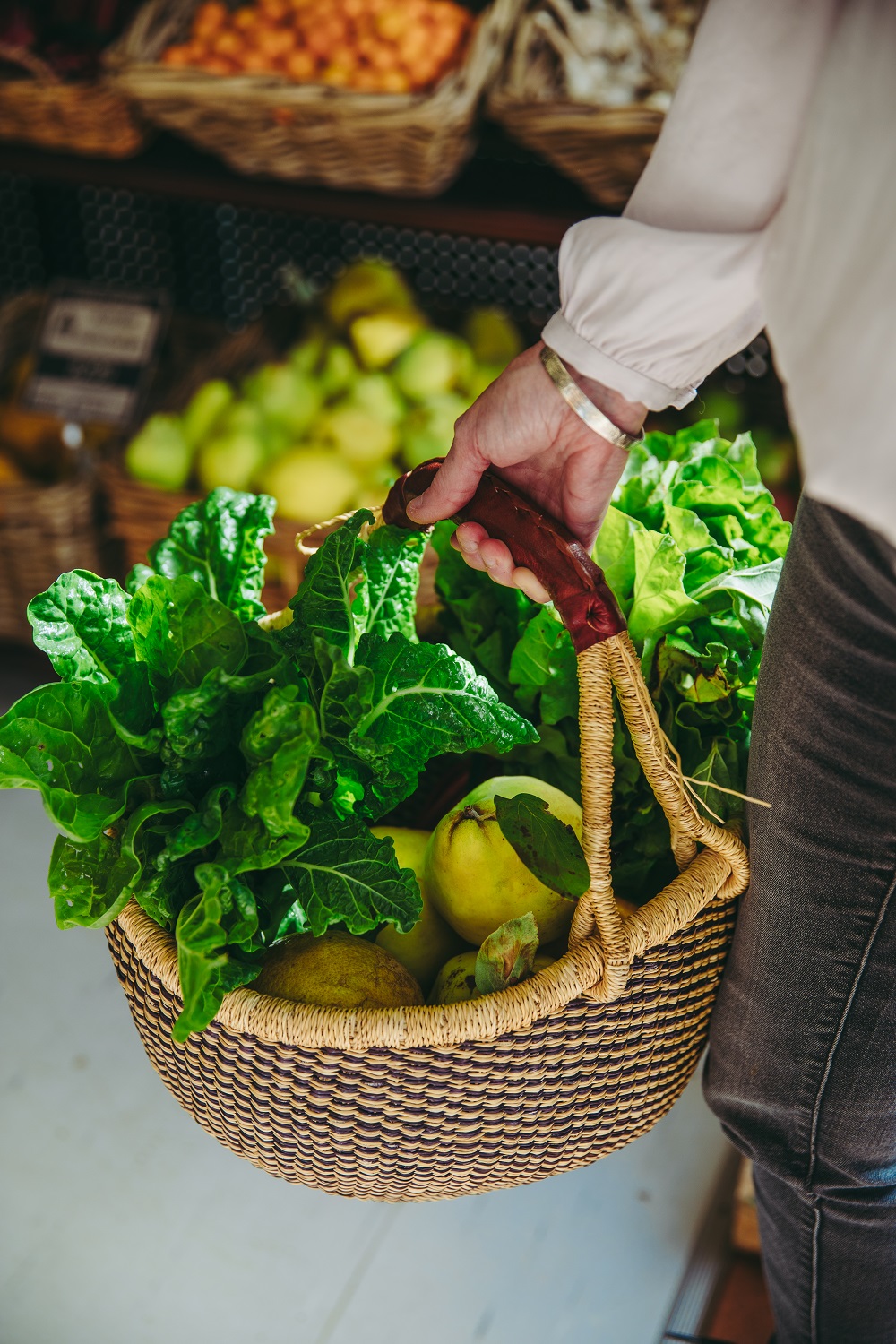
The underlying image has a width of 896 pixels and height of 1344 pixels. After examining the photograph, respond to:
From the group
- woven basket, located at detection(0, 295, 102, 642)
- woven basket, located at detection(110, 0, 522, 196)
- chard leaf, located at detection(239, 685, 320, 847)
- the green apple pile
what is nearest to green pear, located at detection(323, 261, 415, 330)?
the green apple pile

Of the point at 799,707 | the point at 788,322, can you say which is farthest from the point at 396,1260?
the point at 788,322

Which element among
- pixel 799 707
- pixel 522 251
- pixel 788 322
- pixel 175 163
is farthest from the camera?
pixel 522 251

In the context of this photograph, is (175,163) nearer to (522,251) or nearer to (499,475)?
(522,251)

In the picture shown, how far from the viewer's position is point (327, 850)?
0.72m

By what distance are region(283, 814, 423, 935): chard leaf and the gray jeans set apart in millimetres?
238

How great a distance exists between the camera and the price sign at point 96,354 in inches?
71.9

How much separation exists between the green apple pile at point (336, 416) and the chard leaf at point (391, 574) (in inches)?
29.8

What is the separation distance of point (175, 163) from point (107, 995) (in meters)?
1.27

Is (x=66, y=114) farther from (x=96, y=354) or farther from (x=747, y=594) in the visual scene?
(x=747, y=594)

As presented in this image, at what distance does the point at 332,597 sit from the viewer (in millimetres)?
782

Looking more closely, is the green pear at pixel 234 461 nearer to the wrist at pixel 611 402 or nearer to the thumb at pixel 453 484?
the thumb at pixel 453 484

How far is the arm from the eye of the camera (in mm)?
561

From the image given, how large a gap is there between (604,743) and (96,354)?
1.51m

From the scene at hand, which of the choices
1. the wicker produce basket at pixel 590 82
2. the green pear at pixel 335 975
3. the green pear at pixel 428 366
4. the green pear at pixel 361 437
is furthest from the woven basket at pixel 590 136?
the green pear at pixel 335 975
